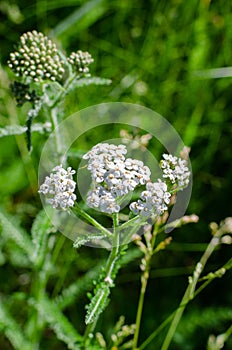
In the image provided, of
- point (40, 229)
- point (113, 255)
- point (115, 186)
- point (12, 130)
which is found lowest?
point (113, 255)

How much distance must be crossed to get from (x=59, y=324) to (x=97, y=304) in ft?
2.03

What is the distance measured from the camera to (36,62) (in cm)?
233

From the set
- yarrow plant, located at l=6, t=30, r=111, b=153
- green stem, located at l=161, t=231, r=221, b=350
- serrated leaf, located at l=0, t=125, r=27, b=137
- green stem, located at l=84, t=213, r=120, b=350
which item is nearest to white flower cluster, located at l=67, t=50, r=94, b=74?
yarrow plant, located at l=6, t=30, r=111, b=153

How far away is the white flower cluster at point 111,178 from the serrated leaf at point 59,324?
0.91m

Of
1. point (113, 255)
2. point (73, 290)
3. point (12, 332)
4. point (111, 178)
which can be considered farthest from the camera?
point (73, 290)

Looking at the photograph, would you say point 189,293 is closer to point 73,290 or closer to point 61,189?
point 73,290

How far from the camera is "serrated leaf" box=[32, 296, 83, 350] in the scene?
2.39 meters

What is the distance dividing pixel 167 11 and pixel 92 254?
77.3 inches

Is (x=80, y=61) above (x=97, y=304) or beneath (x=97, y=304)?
above

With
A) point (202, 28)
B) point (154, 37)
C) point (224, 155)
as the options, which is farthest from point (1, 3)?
point (224, 155)

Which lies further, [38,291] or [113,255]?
[38,291]

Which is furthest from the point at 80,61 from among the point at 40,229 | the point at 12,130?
the point at 40,229

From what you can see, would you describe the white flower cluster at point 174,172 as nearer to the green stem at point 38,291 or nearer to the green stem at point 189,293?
the green stem at point 189,293

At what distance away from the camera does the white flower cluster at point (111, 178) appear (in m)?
1.74
